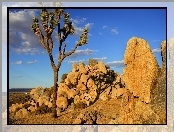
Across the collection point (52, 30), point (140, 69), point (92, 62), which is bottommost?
point (140, 69)

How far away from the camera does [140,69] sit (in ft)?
22.4

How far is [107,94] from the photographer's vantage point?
692 centimetres

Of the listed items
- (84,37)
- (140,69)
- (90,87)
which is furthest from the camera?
(90,87)

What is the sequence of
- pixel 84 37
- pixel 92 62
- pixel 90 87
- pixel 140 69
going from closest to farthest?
pixel 84 37 < pixel 92 62 < pixel 140 69 < pixel 90 87

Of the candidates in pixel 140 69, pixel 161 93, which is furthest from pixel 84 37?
pixel 161 93

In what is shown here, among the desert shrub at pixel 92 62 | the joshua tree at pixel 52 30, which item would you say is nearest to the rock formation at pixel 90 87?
the desert shrub at pixel 92 62

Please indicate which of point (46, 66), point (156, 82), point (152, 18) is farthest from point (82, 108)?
point (152, 18)

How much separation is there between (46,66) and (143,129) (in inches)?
81.8

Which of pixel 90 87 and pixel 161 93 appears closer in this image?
pixel 161 93

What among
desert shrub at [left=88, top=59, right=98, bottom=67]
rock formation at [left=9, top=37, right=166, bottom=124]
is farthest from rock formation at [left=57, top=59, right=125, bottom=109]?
desert shrub at [left=88, top=59, right=98, bottom=67]

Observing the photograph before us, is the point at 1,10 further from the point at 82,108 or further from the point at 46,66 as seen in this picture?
the point at 82,108

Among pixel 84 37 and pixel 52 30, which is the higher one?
pixel 52 30

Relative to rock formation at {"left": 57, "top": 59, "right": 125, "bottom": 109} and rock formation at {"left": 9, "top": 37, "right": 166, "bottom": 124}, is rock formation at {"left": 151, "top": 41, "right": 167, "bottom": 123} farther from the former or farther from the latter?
rock formation at {"left": 57, "top": 59, "right": 125, "bottom": 109}

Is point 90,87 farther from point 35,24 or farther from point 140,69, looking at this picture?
point 35,24
